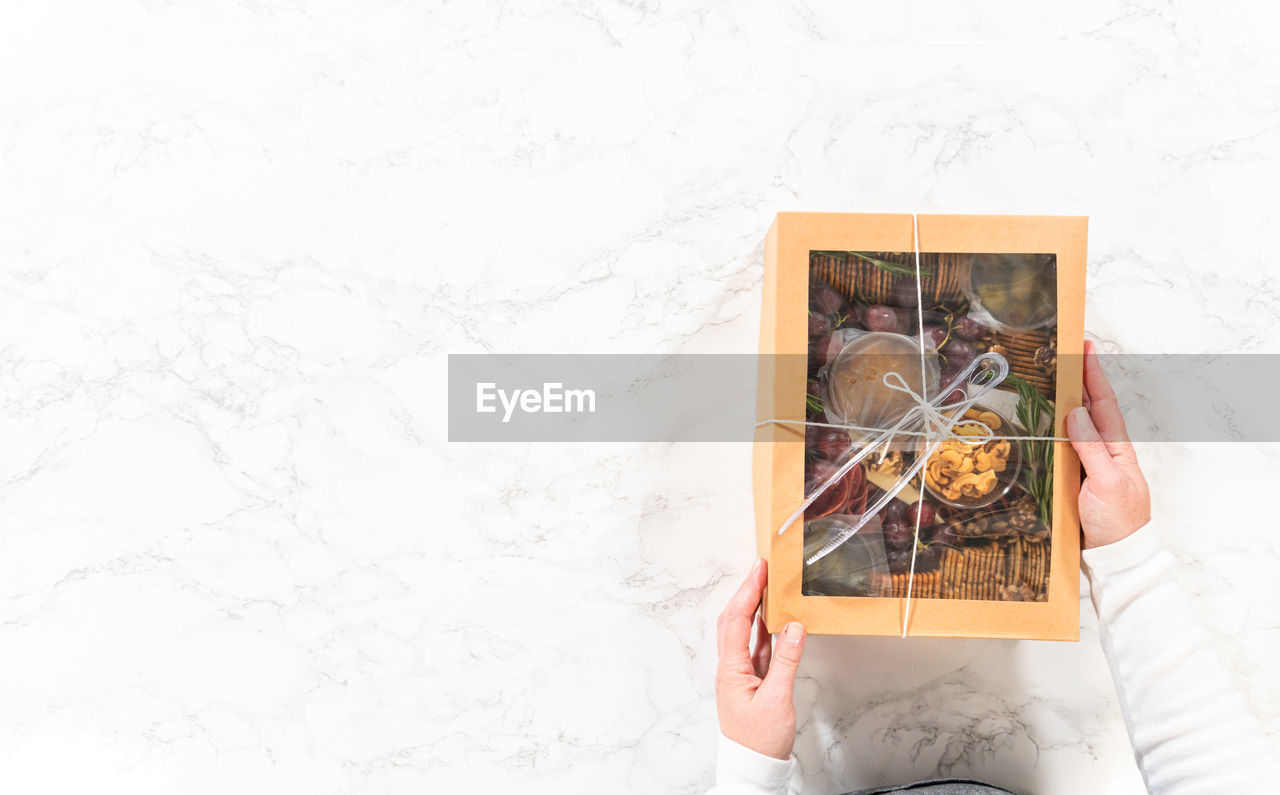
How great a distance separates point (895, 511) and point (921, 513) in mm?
21

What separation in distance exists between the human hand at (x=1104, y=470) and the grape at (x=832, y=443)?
19 cm

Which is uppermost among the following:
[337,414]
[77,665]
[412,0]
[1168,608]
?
[412,0]

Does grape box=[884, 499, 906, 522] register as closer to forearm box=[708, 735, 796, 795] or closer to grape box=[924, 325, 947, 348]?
grape box=[924, 325, 947, 348]

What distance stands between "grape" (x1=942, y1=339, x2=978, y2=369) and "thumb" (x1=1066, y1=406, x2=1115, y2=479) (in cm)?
10

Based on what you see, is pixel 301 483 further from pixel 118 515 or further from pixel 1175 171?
pixel 1175 171

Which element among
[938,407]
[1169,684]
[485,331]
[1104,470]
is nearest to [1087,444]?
[1104,470]

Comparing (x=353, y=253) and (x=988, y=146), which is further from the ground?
(x=988, y=146)

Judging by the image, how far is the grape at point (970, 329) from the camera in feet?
2.15

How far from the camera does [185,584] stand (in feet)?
2.78

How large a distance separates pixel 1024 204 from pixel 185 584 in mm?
993

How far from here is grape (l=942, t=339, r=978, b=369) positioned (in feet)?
2.15

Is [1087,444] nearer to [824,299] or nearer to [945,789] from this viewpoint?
[824,299]

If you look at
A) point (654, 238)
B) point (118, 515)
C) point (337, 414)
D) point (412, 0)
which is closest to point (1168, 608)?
point (654, 238)

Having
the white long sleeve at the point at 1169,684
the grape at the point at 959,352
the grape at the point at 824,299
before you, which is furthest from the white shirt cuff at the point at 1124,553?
the grape at the point at 824,299
